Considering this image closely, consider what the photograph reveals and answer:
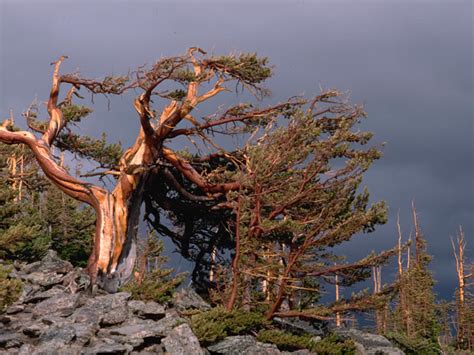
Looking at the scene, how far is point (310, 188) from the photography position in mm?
15070

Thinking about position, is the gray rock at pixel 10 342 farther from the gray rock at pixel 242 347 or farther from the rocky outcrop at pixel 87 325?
the gray rock at pixel 242 347

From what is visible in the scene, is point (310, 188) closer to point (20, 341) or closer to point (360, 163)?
point (360, 163)

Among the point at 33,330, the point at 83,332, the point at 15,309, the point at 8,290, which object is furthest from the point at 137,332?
the point at 15,309

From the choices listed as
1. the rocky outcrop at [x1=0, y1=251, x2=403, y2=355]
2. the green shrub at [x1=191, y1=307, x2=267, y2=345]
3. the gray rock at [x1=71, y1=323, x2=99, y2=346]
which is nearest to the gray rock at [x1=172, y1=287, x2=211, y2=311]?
the rocky outcrop at [x1=0, y1=251, x2=403, y2=355]

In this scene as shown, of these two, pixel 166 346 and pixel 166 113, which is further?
pixel 166 113

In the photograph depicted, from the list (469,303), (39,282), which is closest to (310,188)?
(39,282)

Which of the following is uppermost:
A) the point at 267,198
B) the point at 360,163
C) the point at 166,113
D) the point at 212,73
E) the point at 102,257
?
the point at 212,73

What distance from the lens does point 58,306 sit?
1284cm

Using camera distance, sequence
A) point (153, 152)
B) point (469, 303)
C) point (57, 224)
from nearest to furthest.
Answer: point (153, 152)
point (57, 224)
point (469, 303)

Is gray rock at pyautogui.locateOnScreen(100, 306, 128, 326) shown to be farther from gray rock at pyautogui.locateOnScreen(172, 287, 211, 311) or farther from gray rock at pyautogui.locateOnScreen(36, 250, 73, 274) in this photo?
gray rock at pyautogui.locateOnScreen(36, 250, 73, 274)

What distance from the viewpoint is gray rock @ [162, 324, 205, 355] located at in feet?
38.1

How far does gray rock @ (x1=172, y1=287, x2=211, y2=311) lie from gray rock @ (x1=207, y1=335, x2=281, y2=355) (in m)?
2.42

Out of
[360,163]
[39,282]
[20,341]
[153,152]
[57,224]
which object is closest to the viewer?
[20,341]

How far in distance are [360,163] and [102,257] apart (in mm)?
7182
